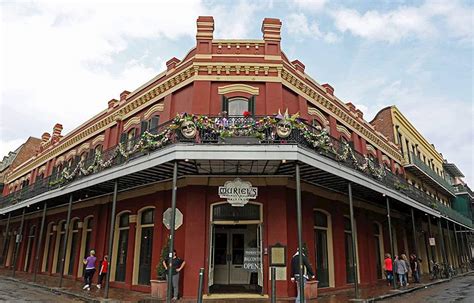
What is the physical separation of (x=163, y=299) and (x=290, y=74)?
8.85 metres

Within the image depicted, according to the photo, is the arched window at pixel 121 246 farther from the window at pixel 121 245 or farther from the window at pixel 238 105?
the window at pixel 238 105

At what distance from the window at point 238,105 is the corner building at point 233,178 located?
0.04 meters

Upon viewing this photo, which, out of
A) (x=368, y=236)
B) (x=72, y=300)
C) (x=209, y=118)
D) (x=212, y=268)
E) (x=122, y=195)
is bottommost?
(x=72, y=300)

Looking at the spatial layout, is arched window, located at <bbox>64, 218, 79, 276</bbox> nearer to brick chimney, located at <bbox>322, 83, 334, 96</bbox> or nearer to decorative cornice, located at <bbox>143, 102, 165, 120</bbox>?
decorative cornice, located at <bbox>143, 102, 165, 120</bbox>

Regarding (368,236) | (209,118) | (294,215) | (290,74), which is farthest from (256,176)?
Answer: (368,236)

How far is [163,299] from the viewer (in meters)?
10.6

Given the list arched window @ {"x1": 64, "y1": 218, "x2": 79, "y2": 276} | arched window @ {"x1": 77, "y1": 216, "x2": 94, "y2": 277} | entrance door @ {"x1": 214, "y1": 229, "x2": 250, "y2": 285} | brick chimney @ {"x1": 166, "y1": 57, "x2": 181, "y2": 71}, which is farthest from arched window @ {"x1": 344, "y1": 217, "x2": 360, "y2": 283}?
arched window @ {"x1": 64, "y1": 218, "x2": 79, "y2": 276}

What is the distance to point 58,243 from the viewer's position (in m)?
21.1

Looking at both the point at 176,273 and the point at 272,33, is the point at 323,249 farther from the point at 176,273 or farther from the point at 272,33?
the point at 272,33

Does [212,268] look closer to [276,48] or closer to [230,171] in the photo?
[230,171]

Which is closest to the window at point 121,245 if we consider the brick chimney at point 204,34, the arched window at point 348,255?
the brick chimney at point 204,34

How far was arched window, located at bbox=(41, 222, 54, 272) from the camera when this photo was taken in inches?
851

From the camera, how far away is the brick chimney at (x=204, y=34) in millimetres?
13250

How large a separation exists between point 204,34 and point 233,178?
18.2ft
